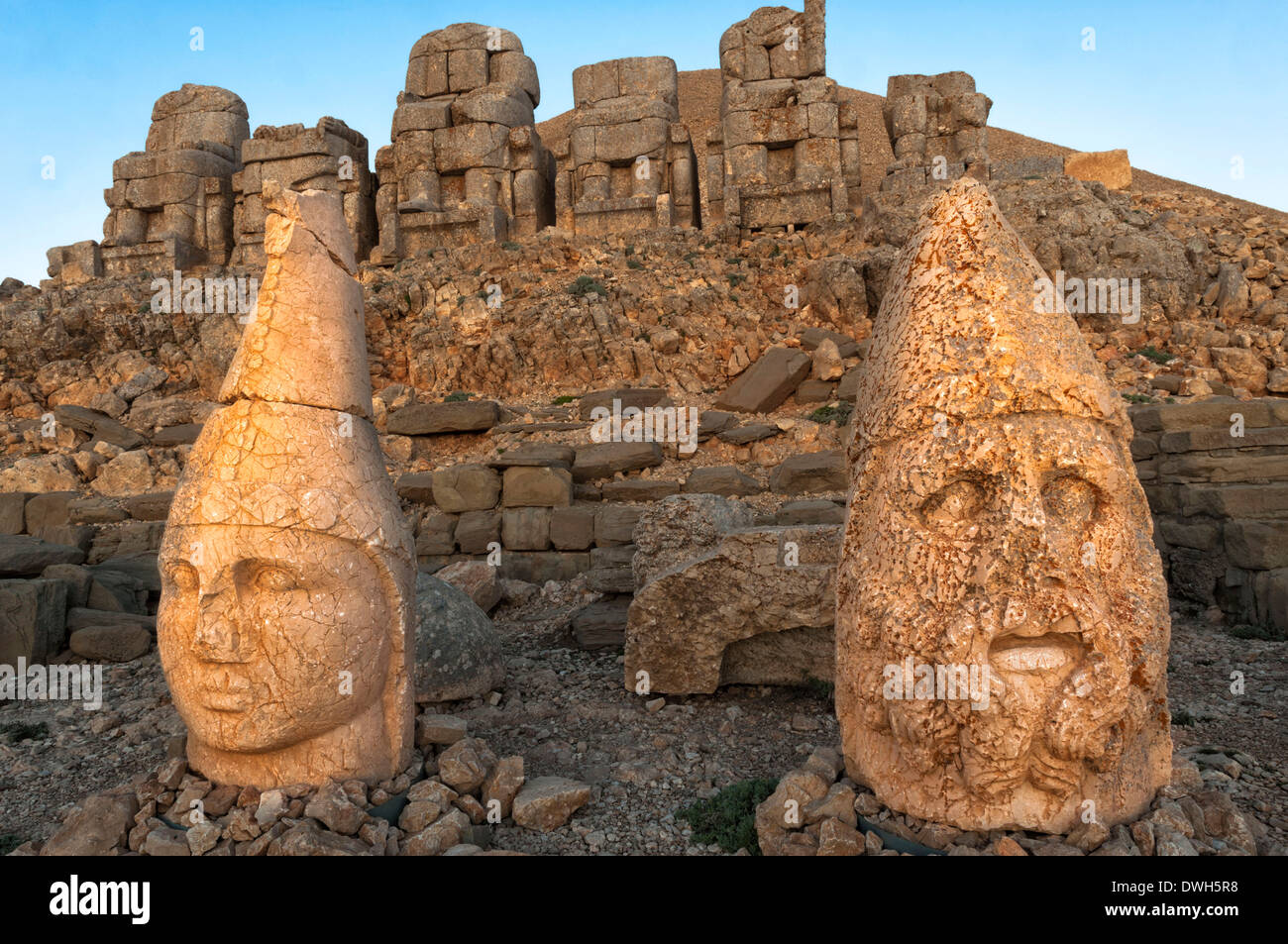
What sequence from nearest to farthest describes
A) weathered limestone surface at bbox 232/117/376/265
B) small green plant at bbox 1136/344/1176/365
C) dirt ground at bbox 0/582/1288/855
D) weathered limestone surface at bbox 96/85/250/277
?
1. dirt ground at bbox 0/582/1288/855
2. small green plant at bbox 1136/344/1176/365
3. weathered limestone surface at bbox 232/117/376/265
4. weathered limestone surface at bbox 96/85/250/277

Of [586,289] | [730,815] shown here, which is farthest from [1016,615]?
[586,289]

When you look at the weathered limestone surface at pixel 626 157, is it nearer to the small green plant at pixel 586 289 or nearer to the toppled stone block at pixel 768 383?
the small green plant at pixel 586 289

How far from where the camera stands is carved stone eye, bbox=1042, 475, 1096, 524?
2.87 metres

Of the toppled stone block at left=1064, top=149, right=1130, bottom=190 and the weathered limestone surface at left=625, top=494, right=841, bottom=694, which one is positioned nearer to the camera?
the weathered limestone surface at left=625, top=494, right=841, bottom=694

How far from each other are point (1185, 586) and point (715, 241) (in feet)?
34.6

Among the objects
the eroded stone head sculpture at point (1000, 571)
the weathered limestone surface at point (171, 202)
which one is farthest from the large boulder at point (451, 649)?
the weathered limestone surface at point (171, 202)

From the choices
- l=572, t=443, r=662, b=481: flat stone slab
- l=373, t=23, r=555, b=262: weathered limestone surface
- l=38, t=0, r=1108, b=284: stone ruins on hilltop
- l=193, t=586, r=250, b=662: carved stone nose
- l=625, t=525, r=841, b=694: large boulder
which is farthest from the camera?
l=373, t=23, r=555, b=262: weathered limestone surface

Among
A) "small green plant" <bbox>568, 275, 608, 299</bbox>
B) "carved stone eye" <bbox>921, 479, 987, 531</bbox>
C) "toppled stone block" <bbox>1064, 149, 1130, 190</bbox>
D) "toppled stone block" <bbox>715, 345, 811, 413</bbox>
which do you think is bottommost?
"carved stone eye" <bbox>921, 479, 987, 531</bbox>

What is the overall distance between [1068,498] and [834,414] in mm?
8876

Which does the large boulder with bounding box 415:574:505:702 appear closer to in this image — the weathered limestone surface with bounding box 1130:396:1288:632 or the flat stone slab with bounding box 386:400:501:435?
the weathered limestone surface with bounding box 1130:396:1288:632

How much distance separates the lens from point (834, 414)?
38.2ft

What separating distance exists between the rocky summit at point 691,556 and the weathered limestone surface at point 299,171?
3.38 metres

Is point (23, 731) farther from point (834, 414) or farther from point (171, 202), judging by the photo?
point (171, 202)

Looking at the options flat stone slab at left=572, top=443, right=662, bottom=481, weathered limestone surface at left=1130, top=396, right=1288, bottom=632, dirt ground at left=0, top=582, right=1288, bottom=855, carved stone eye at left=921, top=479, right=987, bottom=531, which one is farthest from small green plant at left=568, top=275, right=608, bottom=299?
carved stone eye at left=921, top=479, right=987, bottom=531
